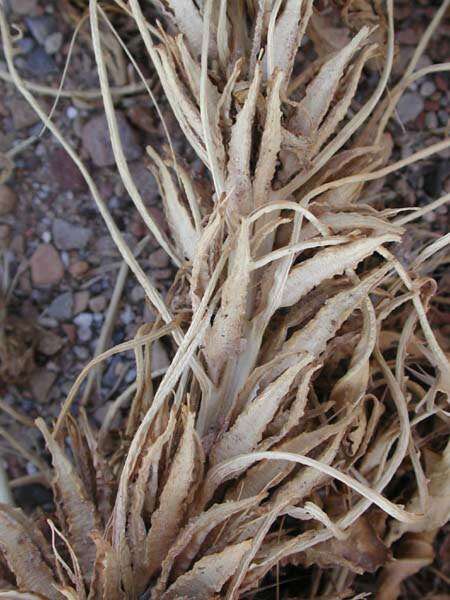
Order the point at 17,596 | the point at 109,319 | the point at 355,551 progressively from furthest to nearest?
the point at 109,319
the point at 355,551
the point at 17,596

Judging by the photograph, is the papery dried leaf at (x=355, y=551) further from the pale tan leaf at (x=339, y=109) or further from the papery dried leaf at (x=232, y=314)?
the pale tan leaf at (x=339, y=109)

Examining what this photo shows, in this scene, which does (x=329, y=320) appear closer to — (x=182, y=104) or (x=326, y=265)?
(x=326, y=265)

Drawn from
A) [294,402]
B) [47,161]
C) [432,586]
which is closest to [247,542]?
[294,402]

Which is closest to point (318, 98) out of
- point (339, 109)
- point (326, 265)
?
point (339, 109)

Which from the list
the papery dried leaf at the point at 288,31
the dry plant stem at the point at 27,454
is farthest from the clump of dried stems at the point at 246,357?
the dry plant stem at the point at 27,454

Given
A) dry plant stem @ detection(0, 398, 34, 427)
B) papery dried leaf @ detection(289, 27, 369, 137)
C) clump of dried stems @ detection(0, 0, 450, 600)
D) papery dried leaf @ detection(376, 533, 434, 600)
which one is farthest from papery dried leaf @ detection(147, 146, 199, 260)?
papery dried leaf @ detection(376, 533, 434, 600)

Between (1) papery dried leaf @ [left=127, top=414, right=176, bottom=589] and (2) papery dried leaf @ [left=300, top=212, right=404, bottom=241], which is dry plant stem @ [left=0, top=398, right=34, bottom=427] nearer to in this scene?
(1) papery dried leaf @ [left=127, top=414, right=176, bottom=589]

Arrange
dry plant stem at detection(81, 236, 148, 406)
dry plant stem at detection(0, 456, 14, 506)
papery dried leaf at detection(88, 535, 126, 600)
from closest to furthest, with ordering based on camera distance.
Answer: papery dried leaf at detection(88, 535, 126, 600) < dry plant stem at detection(0, 456, 14, 506) < dry plant stem at detection(81, 236, 148, 406)
